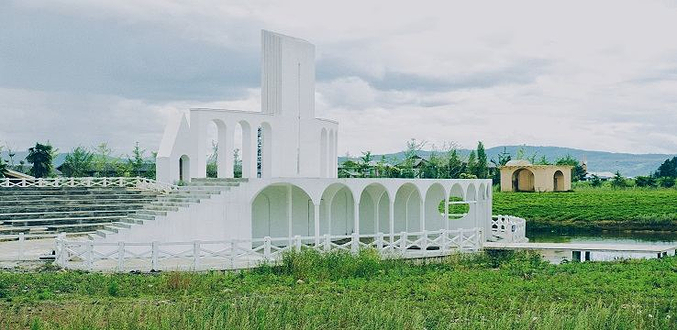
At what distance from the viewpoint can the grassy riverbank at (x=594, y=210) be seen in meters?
45.8

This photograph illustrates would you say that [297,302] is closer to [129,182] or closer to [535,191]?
[129,182]

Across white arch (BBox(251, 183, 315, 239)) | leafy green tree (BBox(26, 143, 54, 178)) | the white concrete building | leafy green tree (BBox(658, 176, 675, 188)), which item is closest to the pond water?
the white concrete building

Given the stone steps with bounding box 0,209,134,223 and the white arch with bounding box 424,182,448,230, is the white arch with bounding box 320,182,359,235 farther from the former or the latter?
the stone steps with bounding box 0,209,134,223

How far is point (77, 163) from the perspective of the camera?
189ft

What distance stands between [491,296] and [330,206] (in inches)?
506

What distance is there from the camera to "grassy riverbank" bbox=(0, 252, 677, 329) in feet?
33.8

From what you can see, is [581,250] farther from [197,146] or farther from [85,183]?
[85,183]

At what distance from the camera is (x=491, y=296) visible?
1424cm

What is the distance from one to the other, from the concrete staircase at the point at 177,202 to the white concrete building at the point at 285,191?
0.05 meters

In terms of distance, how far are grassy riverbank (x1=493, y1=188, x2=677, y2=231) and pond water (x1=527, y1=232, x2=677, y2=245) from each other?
12.7 ft

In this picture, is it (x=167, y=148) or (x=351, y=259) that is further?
(x=167, y=148)

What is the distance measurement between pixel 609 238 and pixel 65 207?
82.4ft

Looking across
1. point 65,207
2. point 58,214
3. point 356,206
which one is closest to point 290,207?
point 356,206

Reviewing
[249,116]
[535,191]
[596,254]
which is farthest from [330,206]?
[535,191]
